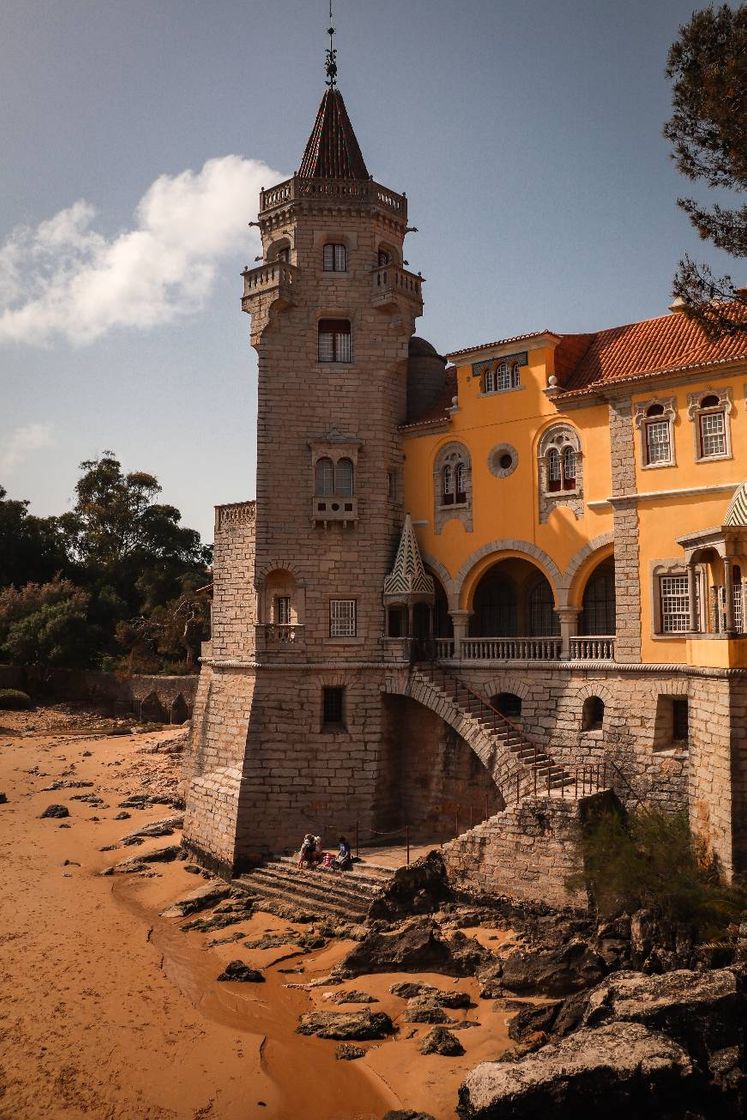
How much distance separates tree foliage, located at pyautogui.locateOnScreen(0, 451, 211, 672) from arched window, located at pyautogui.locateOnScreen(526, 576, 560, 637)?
3433 cm

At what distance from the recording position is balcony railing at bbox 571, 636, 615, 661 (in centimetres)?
2595

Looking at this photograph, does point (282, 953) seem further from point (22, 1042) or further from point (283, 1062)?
point (22, 1042)

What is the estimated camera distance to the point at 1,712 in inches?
2354

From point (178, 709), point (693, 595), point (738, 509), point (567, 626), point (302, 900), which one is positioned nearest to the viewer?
point (738, 509)

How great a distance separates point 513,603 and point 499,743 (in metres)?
6.77

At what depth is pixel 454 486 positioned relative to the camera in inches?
1195

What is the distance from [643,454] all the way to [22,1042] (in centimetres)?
2187

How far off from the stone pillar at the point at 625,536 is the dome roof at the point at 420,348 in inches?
370

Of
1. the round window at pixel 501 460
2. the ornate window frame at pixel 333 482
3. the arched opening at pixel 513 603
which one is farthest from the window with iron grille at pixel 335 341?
the arched opening at pixel 513 603

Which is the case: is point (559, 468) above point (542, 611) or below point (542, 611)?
above

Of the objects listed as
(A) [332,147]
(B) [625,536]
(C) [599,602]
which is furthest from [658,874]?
(A) [332,147]

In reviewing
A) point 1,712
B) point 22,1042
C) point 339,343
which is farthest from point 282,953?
point 1,712

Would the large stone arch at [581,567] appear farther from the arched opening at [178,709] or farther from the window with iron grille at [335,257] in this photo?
the arched opening at [178,709]

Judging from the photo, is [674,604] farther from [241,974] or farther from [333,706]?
[241,974]
